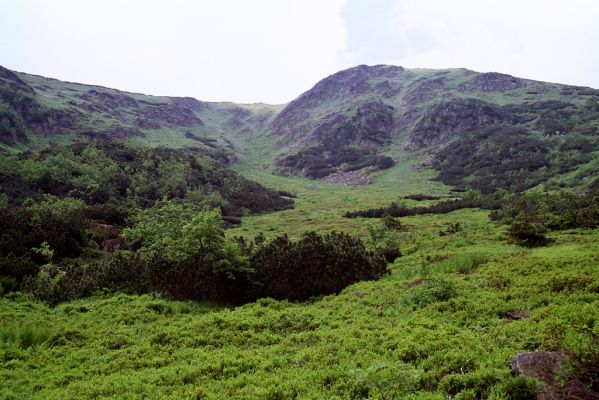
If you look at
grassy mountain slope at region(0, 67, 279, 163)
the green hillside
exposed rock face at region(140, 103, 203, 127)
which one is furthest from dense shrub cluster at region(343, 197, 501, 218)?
exposed rock face at region(140, 103, 203, 127)

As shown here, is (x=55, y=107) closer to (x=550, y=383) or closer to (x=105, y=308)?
(x=105, y=308)

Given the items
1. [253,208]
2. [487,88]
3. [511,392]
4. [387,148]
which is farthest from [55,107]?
[487,88]

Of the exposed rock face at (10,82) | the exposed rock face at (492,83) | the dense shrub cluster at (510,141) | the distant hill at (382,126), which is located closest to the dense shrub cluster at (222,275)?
the distant hill at (382,126)

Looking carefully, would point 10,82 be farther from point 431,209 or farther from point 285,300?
point 285,300

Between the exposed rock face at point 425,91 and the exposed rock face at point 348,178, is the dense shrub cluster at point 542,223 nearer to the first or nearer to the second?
the exposed rock face at point 348,178

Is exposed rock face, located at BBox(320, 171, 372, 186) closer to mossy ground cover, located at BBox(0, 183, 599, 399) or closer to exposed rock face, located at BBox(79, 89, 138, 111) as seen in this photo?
mossy ground cover, located at BBox(0, 183, 599, 399)

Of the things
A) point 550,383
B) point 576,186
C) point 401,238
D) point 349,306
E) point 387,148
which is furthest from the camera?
point 387,148

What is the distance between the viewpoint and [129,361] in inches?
470

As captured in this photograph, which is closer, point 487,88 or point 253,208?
point 253,208

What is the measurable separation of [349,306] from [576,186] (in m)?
54.9

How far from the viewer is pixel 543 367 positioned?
7988mm

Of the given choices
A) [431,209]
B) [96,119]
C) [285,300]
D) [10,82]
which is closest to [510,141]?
[431,209]

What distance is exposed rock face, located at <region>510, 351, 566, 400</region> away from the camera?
23.9 ft

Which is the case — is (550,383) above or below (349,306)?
above
